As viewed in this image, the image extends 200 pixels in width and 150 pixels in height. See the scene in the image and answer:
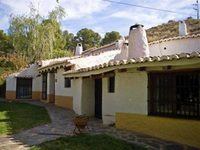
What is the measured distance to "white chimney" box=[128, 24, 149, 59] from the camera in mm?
15602

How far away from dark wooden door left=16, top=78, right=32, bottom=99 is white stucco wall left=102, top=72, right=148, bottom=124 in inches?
696

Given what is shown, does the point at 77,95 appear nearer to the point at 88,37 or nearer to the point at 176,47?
the point at 176,47

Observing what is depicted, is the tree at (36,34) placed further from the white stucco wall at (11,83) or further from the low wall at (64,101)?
the low wall at (64,101)

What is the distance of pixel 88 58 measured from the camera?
68.5ft

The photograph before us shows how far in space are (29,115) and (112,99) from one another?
5787 mm

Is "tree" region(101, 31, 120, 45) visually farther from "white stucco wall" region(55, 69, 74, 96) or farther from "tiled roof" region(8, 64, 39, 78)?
"white stucco wall" region(55, 69, 74, 96)

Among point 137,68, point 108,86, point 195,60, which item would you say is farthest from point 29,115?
point 195,60

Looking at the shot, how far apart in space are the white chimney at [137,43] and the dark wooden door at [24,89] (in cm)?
1726

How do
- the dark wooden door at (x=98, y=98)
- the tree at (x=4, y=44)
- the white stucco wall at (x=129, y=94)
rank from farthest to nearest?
the tree at (x=4, y=44) → the dark wooden door at (x=98, y=98) → the white stucco wall at (x=129, y=94)

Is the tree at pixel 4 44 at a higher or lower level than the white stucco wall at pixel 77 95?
higher

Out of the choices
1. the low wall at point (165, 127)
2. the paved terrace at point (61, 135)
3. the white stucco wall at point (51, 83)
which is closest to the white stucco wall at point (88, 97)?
the paved terrace at point (61, 135)

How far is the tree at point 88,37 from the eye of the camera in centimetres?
5806

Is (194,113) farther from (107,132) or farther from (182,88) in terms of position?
(107,132)

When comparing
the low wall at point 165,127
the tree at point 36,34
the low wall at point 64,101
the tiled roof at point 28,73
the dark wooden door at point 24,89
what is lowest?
the low wall at point 165,127
